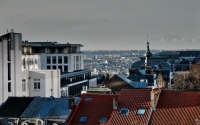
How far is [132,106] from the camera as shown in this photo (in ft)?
176

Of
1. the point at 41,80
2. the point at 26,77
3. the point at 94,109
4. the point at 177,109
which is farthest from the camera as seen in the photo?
the point at 41,80

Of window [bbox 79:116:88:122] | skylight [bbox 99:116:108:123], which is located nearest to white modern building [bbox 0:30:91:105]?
window [bbox 79:116:88:122]

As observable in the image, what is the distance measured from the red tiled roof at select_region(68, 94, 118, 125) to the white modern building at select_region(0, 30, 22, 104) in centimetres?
2670

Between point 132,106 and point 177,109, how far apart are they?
18.4ft

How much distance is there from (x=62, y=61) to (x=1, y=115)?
76.1 metres

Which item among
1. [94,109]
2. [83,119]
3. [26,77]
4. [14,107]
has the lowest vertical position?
[83,119]

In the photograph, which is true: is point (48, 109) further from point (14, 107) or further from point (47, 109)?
Result: point (14, 107)

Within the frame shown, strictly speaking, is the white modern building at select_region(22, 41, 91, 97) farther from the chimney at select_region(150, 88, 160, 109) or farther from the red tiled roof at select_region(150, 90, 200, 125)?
the chimney at select_region(150, 88, 160, 109)

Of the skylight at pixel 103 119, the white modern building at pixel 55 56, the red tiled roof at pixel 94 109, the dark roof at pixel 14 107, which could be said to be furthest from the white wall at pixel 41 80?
the white modern building at pixel 55 56

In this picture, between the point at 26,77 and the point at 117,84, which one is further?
the point at 26,77

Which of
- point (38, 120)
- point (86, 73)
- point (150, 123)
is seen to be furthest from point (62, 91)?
point (150, 123)

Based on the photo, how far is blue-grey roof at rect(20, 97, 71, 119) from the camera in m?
57.3

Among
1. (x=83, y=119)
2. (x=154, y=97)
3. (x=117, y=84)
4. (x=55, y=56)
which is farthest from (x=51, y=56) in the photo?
(x=154, y=97)

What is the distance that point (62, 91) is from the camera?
10131 cm
